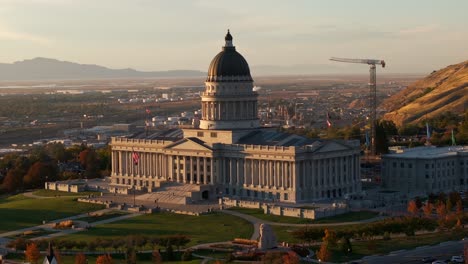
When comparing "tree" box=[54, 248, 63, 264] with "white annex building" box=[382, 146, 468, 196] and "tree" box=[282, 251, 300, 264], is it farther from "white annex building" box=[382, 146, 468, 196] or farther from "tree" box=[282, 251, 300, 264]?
"white annex building" box=[382, 146, 468, 196]

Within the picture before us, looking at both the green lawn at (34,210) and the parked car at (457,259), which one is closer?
the parked car at (457,259)

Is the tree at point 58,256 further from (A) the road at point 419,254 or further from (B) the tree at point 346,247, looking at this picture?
(A) the road at point 419,254

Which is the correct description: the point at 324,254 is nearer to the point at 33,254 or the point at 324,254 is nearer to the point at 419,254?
the point at 419,254

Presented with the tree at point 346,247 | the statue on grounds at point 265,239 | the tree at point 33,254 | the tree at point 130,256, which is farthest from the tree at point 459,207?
the tree at point 33,254

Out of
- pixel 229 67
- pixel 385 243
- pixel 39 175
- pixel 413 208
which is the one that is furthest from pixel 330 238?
pixel 39 175

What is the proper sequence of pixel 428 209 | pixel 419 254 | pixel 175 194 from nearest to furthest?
pixel 419 254, pixel 428 209, pixel 175 194

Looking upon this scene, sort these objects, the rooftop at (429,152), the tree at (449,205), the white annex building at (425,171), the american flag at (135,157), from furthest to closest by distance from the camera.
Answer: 1. the rooftop at (429,152)
2. the american flag at (135,157)
3. the white annex building at (425,171)
4. the tree at (449,205)

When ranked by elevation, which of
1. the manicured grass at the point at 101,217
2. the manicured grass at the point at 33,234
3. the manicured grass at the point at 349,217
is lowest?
the manicured grass at the point at 33,234
